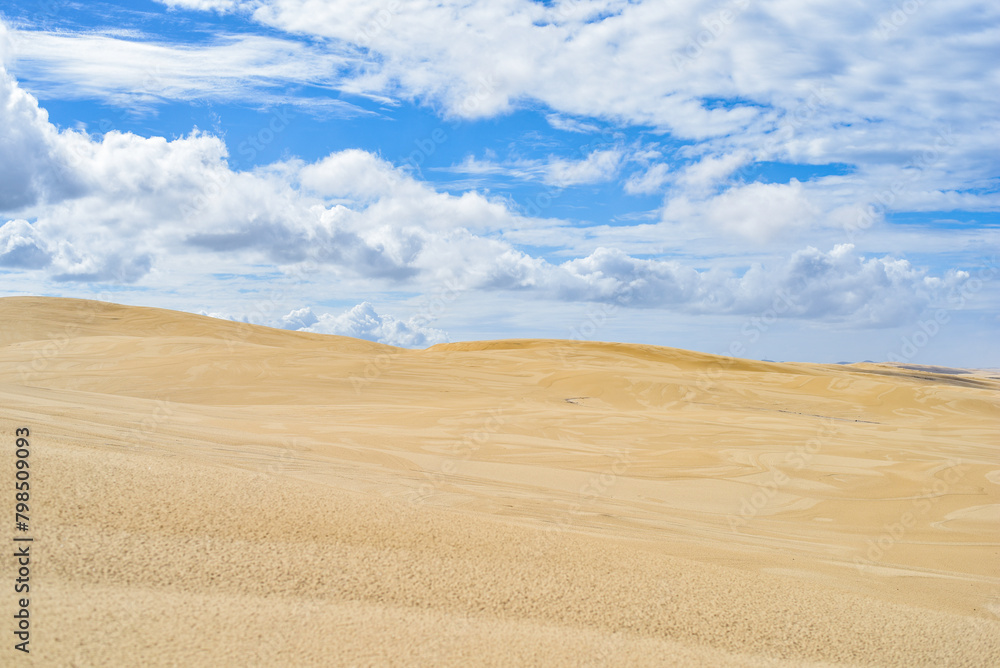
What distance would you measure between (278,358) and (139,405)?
9.88 metres

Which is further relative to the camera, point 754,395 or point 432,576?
point 754,395

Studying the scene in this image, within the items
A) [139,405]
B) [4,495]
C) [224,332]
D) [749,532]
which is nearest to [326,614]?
[4,495]

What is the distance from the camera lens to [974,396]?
21.1 m

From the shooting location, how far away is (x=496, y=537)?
4438 mm

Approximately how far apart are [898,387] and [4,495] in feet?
78.0

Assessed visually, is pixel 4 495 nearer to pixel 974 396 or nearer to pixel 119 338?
pixel 119 338

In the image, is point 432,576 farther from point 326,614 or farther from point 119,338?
point 119,338

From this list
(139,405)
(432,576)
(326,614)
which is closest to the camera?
(326,614)

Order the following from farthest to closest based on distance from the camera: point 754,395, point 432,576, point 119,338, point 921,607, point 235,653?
point 119,338
point 754,395
point 921,607
point 432,576
point 235,653

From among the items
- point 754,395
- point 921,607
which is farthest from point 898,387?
point 921,607

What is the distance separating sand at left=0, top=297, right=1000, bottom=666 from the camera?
2990 mm

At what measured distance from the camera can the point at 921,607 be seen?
4379mm

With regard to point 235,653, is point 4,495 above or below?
above

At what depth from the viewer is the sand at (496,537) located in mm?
2990
